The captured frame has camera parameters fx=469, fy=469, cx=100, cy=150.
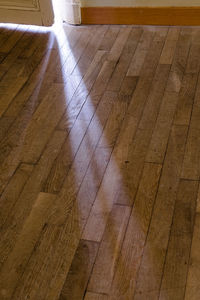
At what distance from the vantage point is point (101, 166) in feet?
7.03

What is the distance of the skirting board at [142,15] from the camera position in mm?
3244

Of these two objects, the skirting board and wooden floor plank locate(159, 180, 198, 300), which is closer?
wooden floor plank locate(159, 180, 198, 300)

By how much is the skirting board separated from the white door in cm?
26

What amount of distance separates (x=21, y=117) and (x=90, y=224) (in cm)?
88

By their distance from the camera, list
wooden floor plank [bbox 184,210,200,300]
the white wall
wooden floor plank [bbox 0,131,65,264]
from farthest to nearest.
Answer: the white wall, wooden floor plank [bbox 0,131,65,264], wooden floor plank [bbox 184,210,200,300]

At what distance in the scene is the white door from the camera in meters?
3.26

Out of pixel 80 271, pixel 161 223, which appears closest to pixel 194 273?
pixel 161 223

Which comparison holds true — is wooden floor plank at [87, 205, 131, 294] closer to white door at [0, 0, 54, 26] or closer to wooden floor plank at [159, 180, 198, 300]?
wooden floor plank at [159, 180, 198, 300]

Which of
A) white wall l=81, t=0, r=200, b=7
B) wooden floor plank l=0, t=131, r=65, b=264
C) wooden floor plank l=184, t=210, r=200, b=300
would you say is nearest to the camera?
wooden floor plank l=184, t=210, r=200, b=300

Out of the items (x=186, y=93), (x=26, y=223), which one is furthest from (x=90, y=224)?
(x=186, y=93)

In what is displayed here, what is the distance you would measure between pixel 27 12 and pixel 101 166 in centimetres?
165

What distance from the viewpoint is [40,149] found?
2.27m

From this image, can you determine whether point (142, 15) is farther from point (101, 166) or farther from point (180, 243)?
point (180, 243)

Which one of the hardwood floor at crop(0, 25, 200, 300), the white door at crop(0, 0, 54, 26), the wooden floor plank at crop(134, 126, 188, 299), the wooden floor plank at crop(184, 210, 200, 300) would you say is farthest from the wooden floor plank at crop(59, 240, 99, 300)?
the white door at crop(0, 0, 54, 26)
